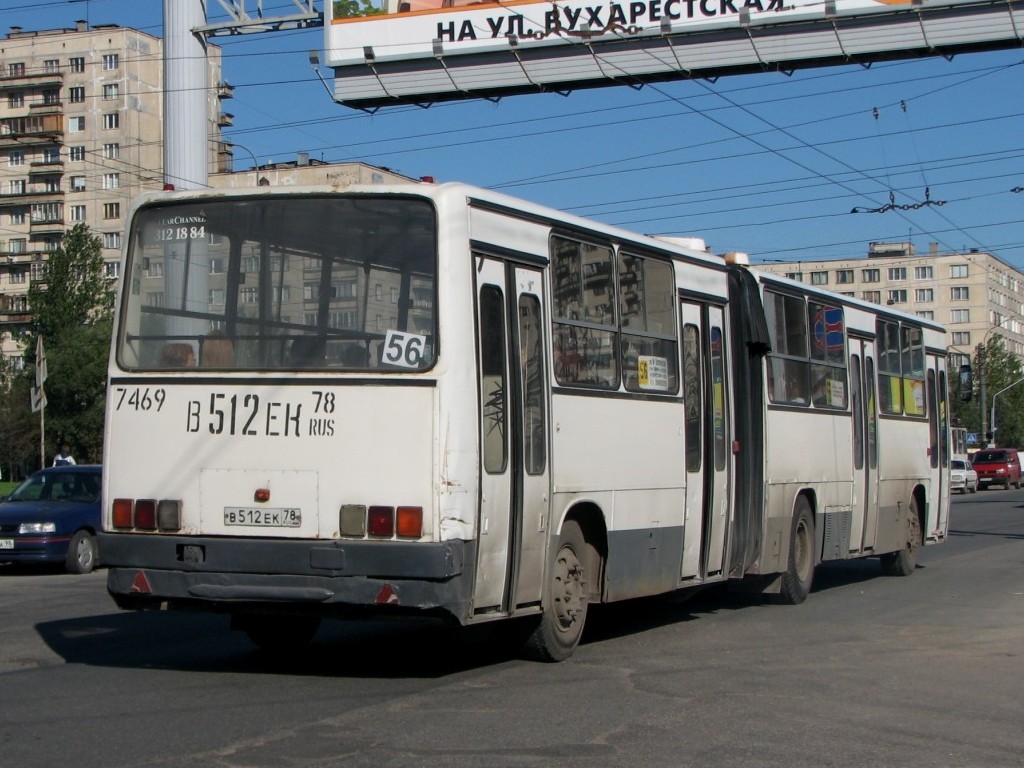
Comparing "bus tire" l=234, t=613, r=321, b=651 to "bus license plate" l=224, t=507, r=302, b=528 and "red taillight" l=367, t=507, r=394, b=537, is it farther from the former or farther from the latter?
"red taillight" l=367, t=507, r=394, b=537

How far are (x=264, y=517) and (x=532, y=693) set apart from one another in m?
1.99

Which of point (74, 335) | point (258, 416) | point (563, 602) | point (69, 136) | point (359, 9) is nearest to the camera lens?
point (258, 416)

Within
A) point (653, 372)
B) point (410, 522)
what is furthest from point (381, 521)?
point (653, 372)

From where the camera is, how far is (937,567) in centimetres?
1998

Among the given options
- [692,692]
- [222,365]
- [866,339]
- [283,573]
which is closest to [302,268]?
[222,365]

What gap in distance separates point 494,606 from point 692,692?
4.47 feet

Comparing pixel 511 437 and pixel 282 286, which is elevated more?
pixel 282 286

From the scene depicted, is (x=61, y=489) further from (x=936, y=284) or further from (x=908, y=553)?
(x=936, y=284)

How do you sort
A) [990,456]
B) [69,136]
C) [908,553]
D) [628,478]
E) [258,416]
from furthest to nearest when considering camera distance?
[69,136] < [990,456] < [908,553] < [628,478] < [258,416]

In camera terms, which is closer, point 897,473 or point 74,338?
point 897,473

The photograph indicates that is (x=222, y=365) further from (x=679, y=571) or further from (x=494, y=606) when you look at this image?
(x=679, y=571)

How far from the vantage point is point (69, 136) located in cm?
9819

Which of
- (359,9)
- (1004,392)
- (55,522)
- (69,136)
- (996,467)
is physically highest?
(69,136)

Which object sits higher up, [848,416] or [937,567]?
[848,416]
